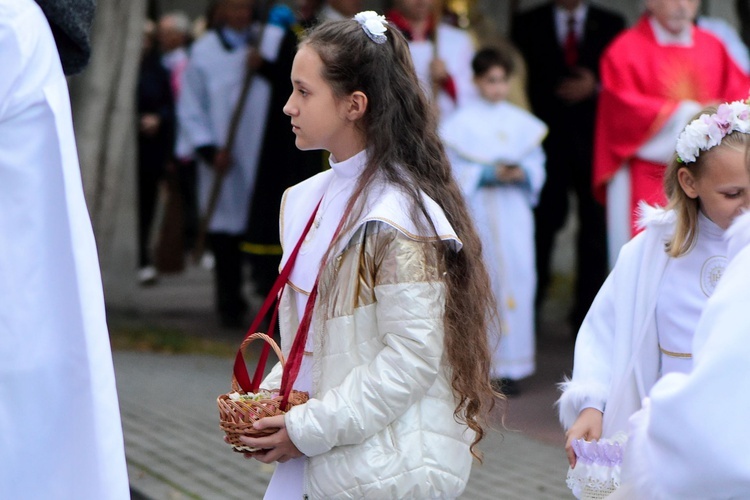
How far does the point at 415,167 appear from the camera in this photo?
10.0 ft

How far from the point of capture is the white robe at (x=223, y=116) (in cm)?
926

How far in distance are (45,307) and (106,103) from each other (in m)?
6.53

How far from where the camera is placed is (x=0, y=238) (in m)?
2.56

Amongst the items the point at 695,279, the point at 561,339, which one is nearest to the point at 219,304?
the point at 561,339

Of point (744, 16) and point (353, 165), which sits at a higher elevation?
point (353, 165)

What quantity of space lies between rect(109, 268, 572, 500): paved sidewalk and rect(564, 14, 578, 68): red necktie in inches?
80.3

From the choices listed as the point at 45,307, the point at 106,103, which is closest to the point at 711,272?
the point at 45,307

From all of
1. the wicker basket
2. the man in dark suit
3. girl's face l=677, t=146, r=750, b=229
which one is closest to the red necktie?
the man in dark suit

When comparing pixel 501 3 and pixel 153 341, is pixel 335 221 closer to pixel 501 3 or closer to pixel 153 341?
pixel 153 341

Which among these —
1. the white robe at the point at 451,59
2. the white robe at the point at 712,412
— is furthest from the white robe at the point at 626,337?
the white robe at the point at 451,59

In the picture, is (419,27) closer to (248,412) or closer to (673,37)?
(673,37)

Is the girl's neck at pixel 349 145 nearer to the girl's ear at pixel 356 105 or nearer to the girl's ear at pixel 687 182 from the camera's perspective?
the girl's ear at pixel 356 105

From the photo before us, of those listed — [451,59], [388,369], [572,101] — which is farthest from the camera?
[572,101]

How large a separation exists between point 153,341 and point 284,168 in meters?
1.63
